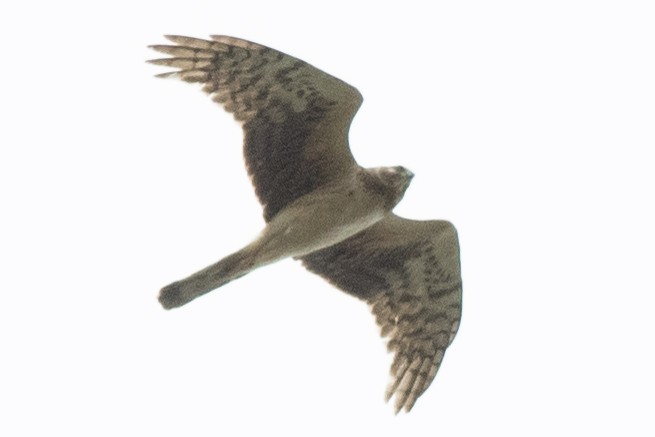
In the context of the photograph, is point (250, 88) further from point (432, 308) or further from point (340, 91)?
point (432, 308)

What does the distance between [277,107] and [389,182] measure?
2.89 feet

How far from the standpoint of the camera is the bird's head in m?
9.41

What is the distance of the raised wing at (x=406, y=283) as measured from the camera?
33.0 ft

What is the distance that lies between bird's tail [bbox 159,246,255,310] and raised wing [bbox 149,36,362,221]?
18.7 inches

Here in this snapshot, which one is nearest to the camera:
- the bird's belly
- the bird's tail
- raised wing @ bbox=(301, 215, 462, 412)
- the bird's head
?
the bird's tail

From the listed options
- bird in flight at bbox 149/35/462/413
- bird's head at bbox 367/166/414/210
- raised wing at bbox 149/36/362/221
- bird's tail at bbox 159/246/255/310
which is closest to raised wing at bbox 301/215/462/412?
bird in flight at bbox 149/35/462/413

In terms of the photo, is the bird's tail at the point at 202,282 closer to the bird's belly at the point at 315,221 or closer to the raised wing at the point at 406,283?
the bird's belly at the point at 315,221

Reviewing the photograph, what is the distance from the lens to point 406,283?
10.3 metres

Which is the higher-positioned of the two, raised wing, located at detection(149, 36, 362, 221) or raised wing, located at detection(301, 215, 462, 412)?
raised wing, located at detection(149, 36, 362, 221)

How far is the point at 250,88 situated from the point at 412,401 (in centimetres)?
249

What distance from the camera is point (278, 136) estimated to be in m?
9.41

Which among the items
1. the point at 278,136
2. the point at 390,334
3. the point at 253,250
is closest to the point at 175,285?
the point at 253,250

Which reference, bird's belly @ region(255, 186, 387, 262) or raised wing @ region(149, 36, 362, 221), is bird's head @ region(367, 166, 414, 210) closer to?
bird's belly @ region(255, 186, 387, 262)

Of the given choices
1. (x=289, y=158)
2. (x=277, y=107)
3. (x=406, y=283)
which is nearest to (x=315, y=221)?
(x=289, y=158)
